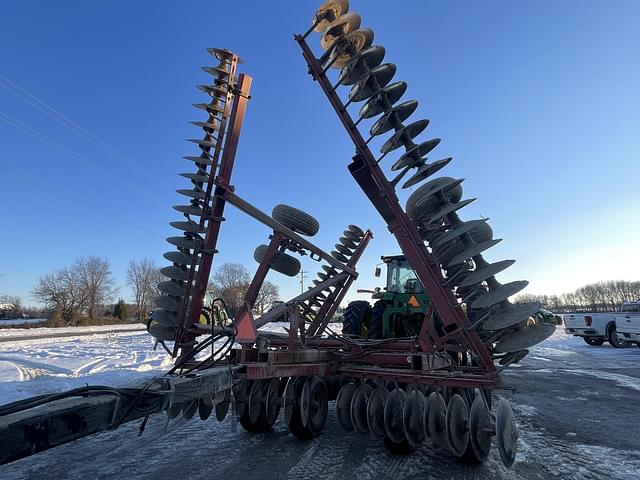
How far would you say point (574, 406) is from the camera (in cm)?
655

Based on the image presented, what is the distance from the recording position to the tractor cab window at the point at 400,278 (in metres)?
8.45

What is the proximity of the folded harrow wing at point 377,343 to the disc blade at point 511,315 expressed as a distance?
0.01 m

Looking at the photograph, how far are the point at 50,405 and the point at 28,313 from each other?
84.6 m

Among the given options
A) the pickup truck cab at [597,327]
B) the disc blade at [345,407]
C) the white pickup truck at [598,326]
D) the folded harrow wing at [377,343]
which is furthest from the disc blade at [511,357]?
the pickup truck cab at [597,327]

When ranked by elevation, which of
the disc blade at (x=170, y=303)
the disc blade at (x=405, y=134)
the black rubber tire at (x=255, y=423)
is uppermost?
the disc blade at (x=405, y=134)

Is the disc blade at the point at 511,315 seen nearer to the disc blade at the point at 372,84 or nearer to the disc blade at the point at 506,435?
the disc blade at the point at 506,435

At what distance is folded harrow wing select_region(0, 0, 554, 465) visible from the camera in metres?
3.70

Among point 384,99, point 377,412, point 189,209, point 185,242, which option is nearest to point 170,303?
point 185,242

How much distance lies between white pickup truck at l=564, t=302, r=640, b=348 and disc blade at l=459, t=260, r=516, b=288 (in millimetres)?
18026

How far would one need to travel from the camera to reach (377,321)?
7.81 m

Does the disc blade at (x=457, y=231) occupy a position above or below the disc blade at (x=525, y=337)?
above

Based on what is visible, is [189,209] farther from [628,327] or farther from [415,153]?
[628,327]

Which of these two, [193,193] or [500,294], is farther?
[193,193]

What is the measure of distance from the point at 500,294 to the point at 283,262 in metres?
3.15
